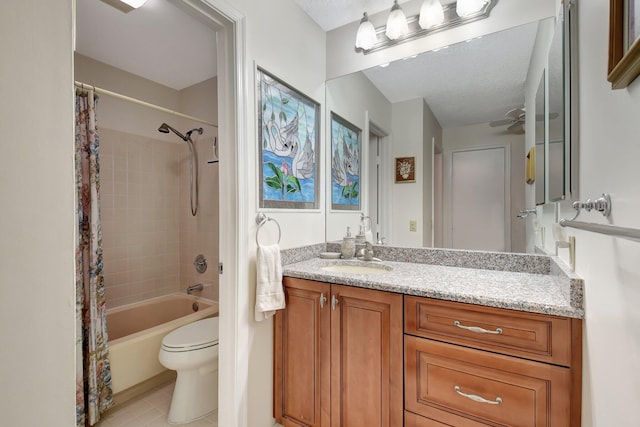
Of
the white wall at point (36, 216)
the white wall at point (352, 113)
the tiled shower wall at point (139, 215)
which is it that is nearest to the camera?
the white wall at point (36, 216)

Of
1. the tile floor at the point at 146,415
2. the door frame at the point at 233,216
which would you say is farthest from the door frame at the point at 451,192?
the tile floor at the point at 146,415

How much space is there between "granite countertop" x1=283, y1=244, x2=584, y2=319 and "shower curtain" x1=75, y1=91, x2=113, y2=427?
119 centimetres

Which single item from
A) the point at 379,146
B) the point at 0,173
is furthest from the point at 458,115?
the point at 0,173

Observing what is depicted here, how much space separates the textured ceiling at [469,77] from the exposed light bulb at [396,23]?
16 cm

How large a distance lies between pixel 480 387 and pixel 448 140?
1279mm

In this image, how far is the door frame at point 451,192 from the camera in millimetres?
1521

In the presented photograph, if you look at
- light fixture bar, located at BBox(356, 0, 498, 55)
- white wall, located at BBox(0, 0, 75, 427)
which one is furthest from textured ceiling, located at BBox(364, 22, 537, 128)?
white wall, located at BBox(0, 0, 75, 427)

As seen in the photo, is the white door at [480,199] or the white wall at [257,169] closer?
the white wall at [257,169]

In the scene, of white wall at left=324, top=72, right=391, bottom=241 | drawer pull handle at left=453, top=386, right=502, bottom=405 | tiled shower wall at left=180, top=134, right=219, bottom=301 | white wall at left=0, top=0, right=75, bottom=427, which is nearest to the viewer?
white wall at left=0, top=0, right=75, bottom=427

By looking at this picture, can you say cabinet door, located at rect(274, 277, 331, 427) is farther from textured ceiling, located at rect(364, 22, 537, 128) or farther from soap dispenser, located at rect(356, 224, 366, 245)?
textured ceiling, located at rect(364, 22, 537, 128)

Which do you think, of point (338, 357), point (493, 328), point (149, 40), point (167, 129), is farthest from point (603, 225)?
point (167, 129)

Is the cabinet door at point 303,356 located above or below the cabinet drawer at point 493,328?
below

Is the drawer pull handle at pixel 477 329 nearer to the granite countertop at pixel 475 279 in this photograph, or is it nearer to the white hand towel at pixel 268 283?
the granite countertop at pixel 475 279

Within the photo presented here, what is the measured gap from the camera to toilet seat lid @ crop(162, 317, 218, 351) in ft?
5.65
